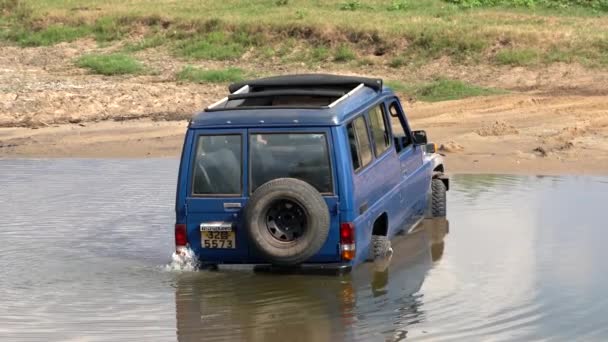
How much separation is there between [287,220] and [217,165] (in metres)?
0.80

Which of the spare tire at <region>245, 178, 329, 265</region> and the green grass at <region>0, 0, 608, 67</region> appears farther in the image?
the green grass at <region>0, 0, 608, 67</region>

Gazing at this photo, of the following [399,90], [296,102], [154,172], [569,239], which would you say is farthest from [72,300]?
[399,90]

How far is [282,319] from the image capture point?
10977 mm

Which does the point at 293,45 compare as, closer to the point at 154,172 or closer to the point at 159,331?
the point at 154,172

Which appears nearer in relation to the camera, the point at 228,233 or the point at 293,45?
the point at 228,233

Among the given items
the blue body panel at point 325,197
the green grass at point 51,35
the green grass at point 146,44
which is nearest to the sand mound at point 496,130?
the blue body panel at point 325,197

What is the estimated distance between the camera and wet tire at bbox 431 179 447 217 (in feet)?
48.1

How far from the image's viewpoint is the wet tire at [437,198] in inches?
577

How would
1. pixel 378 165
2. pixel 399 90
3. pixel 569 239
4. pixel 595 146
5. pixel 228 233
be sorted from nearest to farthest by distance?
1. pixel 228 233
2. pixel 378 165
3. pixel 569 239
4. pixel 595 146
5. pixel 399 90

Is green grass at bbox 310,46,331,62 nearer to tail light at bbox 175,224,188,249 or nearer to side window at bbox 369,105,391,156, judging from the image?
side window at bbox 369,105,391,156

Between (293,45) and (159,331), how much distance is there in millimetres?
18897

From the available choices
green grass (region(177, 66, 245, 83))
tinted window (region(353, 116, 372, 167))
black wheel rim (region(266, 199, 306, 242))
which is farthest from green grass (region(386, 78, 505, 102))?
black wheel rim (region(266, 199, 306, 242))

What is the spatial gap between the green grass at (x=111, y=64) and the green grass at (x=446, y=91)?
653 centimetres

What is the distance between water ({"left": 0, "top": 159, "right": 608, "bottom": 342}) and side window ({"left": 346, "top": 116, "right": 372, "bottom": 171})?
1.13 meters
